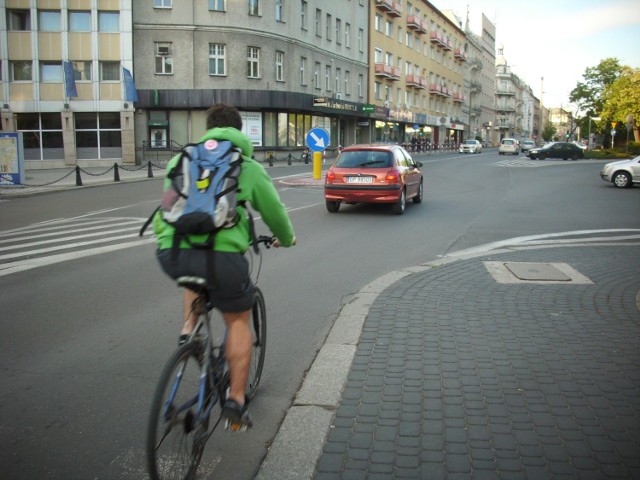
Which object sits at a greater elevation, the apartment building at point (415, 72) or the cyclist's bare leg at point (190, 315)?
the apartment building at point (415, 72)

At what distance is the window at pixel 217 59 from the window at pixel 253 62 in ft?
5.16

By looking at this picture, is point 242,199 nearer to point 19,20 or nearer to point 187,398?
point 187,398

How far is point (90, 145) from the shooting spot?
36.3 m

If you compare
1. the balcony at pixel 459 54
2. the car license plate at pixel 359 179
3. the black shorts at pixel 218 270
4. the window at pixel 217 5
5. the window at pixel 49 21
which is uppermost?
the balcony at pixel 459 54

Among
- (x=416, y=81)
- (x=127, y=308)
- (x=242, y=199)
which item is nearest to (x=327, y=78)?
(x=416, y=81)

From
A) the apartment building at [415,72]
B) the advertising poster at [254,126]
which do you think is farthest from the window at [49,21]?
the apartment building at [415,72]

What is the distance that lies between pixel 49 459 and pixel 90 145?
36.1m

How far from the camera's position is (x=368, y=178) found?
13836 mm

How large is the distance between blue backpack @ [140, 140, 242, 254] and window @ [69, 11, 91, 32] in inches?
1436

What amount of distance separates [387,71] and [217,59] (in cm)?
2386

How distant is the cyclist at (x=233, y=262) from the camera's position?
9.75ft

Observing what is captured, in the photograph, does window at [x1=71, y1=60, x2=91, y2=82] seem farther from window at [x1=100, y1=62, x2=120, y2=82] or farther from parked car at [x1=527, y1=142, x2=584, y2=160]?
parked car at [x1=527, y1=142, x2=584, y2=160]

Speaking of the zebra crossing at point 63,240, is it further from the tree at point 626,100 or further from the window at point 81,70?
the tree at point 626,100

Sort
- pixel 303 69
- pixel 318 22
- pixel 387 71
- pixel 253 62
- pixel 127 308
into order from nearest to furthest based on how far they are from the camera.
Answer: pixel 127 308 → pixel 253 62 → pixel 303 69 → pixel 318 22 → pixel 387 71
